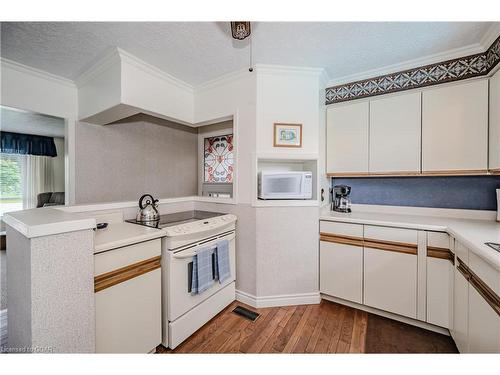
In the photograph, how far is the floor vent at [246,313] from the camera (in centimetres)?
181

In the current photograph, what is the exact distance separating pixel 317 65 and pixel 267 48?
0.55 metres

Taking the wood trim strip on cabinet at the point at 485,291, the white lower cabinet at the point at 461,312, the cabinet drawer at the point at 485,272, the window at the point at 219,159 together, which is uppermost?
the window at the point at 219,159

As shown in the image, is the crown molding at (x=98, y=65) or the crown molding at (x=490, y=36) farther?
the crown molding at (x=98, y=65)

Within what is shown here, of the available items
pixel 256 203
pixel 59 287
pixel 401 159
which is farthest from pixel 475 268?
pixel 59 287

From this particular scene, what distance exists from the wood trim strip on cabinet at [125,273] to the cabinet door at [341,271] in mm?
1506

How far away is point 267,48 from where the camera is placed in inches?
65.0

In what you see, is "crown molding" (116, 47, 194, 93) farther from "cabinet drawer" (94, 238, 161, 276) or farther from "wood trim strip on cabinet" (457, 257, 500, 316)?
"wood trim strip on cabinet" (457, 257, 500, 316)

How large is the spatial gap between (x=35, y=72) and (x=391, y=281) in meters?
3.75

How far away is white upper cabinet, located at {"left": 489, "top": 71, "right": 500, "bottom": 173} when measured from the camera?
1498 mm

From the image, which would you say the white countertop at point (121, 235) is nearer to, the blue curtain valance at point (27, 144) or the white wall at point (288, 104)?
the white wall at point (288, 104)

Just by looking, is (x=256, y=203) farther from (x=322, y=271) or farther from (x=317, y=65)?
(x=317, y=65)

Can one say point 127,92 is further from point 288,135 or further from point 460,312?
point 460,312

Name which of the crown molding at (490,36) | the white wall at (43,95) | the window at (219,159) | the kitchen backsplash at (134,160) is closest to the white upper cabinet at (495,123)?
the crown molding at (490,36)

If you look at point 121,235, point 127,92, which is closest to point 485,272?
point 121,235
